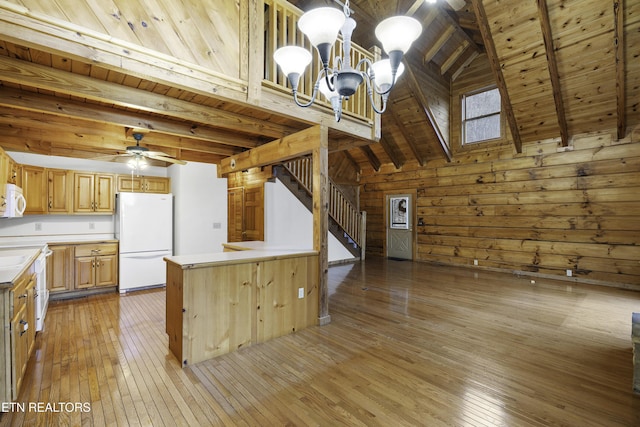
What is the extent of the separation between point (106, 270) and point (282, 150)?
3.62 m

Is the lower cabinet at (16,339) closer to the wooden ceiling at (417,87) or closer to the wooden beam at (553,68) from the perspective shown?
the wooden ceiling at (417,87)

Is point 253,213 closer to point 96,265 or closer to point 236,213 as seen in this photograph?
point 236,213

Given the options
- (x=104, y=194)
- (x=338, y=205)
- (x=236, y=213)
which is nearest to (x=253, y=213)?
(x=236, y=213)

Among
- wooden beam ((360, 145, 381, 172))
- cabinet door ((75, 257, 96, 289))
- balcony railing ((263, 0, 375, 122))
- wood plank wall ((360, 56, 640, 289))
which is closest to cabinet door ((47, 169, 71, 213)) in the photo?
cabinet door ((75, 257, 96, 289))

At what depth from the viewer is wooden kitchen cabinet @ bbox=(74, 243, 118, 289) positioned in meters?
4.65

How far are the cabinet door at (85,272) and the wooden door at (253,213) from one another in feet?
9.36

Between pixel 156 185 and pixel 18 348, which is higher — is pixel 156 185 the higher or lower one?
the higher one

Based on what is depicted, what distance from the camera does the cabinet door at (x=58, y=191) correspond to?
15.4 ft

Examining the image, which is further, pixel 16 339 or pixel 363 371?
pixel 363 371

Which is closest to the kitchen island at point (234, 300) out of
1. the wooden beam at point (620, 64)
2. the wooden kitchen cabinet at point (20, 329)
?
the wooden kitchen cabinet at point (20, 329)

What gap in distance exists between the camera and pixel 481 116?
7.03m

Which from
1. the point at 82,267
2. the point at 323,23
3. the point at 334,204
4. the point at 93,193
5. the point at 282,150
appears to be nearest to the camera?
the point at 323,23

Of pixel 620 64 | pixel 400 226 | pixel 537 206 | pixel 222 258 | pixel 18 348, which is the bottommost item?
pixel 18 348

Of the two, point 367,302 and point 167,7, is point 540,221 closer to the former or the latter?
point 367,302
